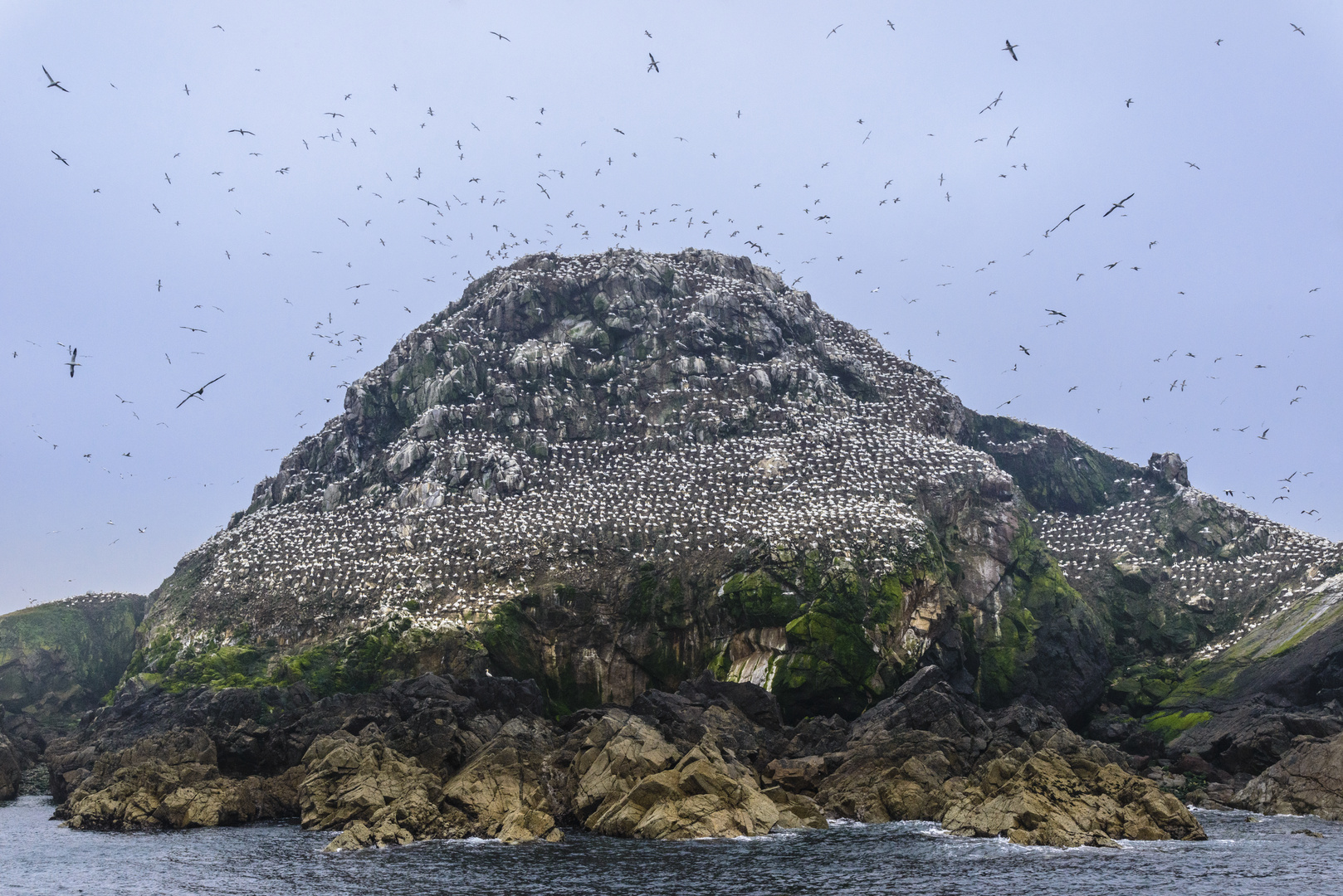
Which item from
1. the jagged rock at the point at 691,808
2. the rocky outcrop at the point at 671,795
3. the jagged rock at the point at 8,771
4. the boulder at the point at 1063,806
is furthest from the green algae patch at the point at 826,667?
the jagged rock at the point at 8,771

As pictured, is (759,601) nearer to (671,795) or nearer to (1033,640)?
(1033,640)

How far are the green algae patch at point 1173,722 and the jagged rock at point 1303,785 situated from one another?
14431 millimetres

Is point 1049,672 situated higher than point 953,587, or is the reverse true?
point 953,587

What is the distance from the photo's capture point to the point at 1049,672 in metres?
73.5

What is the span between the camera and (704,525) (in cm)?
7750

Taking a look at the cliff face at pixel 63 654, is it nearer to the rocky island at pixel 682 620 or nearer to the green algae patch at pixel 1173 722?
the rocky island at pixel 682 620

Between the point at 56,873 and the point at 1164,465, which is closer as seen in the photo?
the point at 56,873

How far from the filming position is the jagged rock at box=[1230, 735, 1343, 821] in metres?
46.7

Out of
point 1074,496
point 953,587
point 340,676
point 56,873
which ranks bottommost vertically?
point 56,873

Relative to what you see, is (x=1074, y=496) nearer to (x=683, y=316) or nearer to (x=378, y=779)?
(x=683, y=316)

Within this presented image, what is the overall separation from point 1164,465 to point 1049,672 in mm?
39353

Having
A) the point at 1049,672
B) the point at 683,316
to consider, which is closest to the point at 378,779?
the point at 1049,672

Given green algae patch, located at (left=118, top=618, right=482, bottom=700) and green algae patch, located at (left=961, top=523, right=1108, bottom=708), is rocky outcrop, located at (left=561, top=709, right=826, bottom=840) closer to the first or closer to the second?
green algae patch, located at (left=118, top=618, right=482, bottom=700)

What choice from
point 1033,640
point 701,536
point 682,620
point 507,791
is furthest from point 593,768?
point 1033,640
